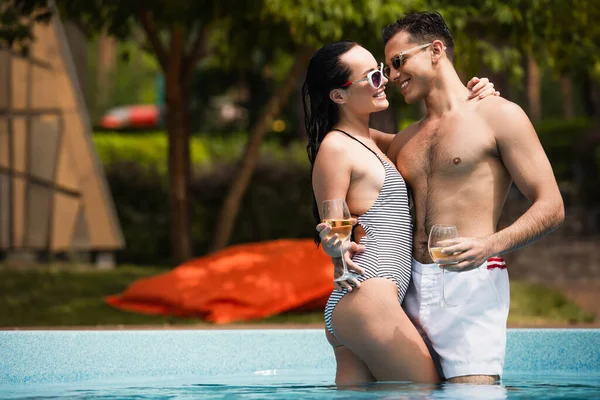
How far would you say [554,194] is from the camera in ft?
12.6

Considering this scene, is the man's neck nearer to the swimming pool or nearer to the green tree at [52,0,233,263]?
the swimming pool

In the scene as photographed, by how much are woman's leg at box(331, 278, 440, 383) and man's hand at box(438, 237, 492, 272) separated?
1.30 ft

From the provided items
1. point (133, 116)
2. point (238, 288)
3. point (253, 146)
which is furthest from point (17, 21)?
point (133, 116)

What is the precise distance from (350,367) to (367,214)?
26.9 inches

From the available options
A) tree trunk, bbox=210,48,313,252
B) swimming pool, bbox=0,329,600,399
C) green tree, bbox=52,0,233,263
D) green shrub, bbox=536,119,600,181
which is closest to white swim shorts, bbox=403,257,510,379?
swimming pool, bbox=0,329,600,399

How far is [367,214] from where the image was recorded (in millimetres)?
3990

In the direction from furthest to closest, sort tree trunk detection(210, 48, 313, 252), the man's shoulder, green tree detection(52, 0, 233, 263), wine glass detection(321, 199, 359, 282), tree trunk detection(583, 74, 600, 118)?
tree trunk detection(583, 74, 600, 118) < tree trunk detection(210, 48, 313, 252) < green tree detection(52, 0, 233, 263) < the man's shoulder < wine glass detection(321, 199, 359, 282)

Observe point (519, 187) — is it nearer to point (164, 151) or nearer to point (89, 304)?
point (89, 304)

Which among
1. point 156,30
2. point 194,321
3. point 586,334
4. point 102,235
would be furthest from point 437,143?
point 102,235

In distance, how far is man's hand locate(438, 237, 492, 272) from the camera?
356 cm

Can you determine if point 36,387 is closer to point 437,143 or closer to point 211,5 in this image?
point 437,143

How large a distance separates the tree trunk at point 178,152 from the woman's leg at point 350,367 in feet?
29.7

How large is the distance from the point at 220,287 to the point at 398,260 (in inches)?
218

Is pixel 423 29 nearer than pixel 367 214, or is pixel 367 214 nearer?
pixel 367 214
